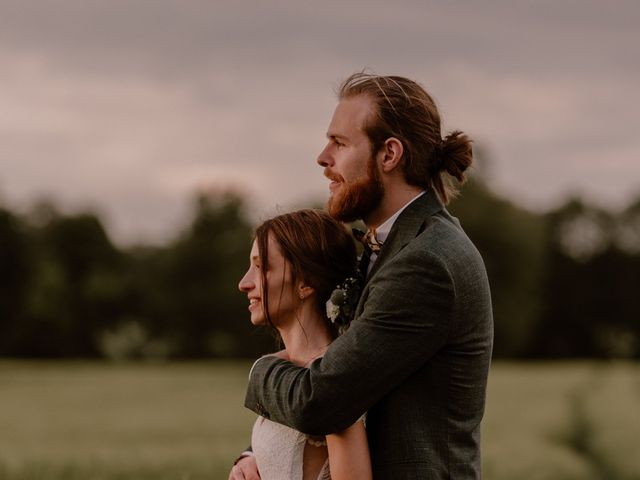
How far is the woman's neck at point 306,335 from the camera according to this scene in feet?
11.8

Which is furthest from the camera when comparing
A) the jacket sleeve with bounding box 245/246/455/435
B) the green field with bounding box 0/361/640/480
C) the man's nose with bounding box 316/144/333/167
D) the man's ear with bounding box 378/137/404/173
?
the green field with bounding box 0/361/640/480

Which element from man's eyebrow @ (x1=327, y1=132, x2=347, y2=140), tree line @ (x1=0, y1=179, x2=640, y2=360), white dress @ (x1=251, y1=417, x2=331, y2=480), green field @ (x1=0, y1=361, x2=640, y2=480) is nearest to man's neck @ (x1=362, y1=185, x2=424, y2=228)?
man's eyebrow @ (x1=327, y1=132, x2=347, y2=140)

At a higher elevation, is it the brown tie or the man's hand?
the brown tie

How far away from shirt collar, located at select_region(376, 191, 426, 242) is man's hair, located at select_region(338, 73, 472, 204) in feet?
0.24

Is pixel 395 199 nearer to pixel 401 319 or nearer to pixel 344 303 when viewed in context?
pixel 344 303

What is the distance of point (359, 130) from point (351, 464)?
1.15 m

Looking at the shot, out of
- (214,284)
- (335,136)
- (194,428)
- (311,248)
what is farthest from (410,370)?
(214,284)

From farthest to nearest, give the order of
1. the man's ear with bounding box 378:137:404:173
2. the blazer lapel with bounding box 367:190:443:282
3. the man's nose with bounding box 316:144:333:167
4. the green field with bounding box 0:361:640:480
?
the green field with bounding box 0:361:640:480 → the man's nose with bounding box 316:144:333:167 → the man's ear with bounding box 378:137:404:173 → the blazer lapel with bounding box 367:190:443:282

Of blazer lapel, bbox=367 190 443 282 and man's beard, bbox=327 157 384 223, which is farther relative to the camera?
man's beard, bbox=327 157 384 223

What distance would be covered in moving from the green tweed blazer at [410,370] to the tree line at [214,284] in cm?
6172

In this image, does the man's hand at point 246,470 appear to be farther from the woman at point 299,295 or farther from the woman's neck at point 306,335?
the woman's neck at point 306,335

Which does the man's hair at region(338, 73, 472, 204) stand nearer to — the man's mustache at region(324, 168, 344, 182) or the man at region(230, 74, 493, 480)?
the man at region(230, 74, 493, 480)

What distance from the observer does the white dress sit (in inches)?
139

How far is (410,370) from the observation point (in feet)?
10.8
